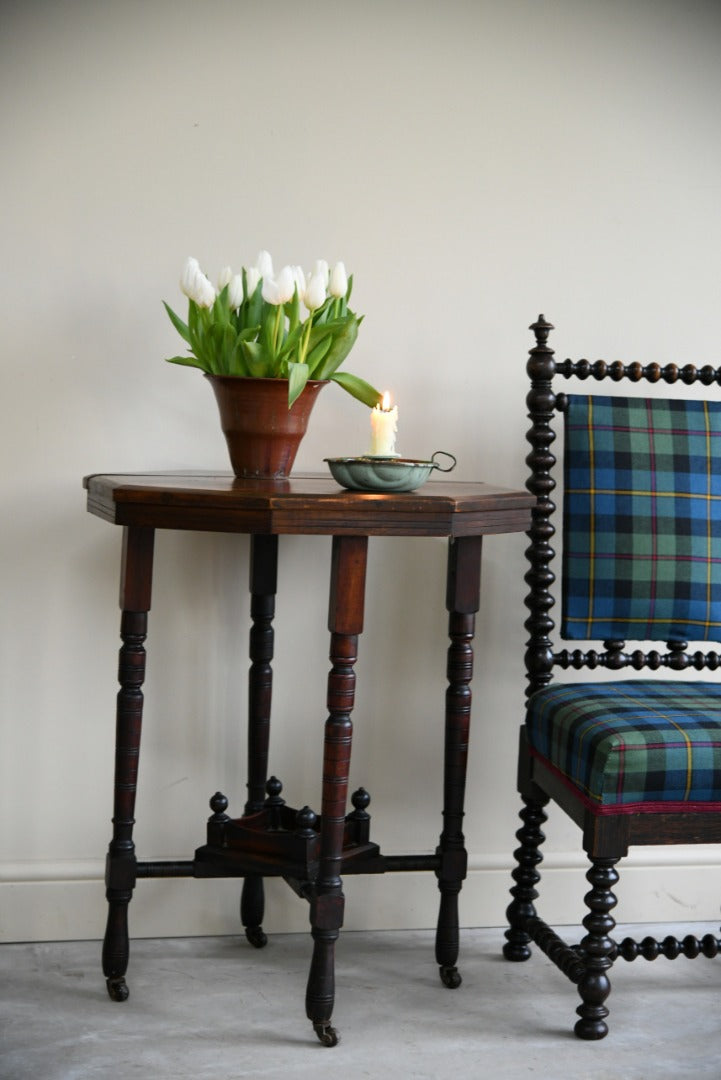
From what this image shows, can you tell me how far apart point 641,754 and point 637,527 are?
0.48 metres

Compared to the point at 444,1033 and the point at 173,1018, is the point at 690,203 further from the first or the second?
the point at 173,1018

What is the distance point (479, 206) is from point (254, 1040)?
1568 millimetres

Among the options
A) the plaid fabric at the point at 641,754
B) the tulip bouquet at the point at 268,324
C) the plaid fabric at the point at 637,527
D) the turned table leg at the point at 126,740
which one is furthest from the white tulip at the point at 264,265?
the plaid fabric at the point at 641,754

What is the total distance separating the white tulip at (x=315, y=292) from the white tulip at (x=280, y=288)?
38 mm

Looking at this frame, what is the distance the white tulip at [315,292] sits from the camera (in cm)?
179

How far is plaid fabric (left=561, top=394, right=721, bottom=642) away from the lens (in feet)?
6.64

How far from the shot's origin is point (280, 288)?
1.74 m

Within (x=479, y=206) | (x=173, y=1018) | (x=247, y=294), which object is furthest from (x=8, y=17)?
(x=173, y=1018)

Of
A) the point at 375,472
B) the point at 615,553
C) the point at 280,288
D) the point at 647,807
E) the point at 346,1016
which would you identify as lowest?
the point at 346,1016

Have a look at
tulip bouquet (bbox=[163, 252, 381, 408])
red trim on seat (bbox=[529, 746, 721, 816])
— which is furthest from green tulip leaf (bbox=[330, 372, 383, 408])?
red trim on seat (bbox=[529, 746, 721, 816])

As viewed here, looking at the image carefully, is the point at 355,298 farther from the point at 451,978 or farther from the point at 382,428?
the point at 451,978

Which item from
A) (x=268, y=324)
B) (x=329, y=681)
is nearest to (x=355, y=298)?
(x=268, y=324)

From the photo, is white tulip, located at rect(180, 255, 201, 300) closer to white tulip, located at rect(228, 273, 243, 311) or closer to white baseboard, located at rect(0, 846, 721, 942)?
white tulip, located at rect(228, 273, 243, 311)

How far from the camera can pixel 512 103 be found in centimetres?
224
